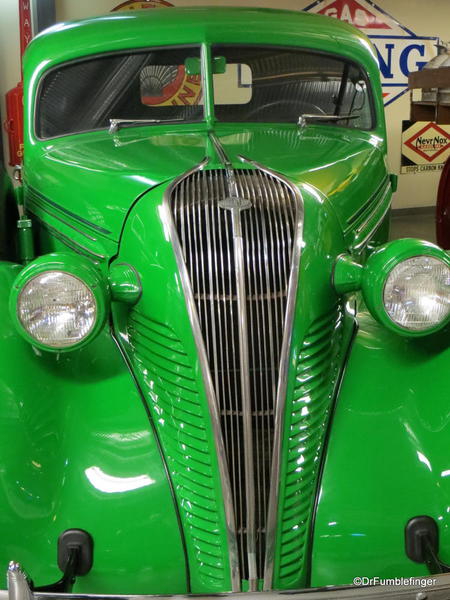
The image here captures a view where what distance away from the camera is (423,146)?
358 inches

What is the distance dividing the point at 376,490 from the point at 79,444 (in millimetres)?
759

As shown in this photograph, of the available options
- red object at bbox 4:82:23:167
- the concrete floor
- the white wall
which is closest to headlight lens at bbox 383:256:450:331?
red object at bbox 4:82:23:167

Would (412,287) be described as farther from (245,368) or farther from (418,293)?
(245,368)

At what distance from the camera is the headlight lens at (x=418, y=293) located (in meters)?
1.71

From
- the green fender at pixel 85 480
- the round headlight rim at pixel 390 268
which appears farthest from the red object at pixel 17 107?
the round headlight rim at pixel 390 268

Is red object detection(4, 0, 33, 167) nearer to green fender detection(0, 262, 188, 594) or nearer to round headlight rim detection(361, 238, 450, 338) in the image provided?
green fender detection(0, 262, 188, 594)

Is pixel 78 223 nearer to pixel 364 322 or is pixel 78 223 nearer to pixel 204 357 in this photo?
pixel 204 357

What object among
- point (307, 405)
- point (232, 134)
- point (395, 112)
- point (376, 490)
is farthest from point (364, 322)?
point (395, 112)

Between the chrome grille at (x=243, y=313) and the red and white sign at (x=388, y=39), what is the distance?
7.31 metres

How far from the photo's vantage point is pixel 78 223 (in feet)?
7.44

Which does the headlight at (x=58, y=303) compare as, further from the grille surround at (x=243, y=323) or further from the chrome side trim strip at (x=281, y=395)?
the chrome side trim strip at (x=281, y=395)

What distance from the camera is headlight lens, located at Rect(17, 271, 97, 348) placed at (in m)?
1.66

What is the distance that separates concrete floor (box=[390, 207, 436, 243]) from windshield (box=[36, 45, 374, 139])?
4.46 metres

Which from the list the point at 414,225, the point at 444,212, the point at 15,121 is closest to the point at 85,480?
the point at 444,212
